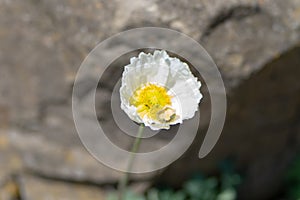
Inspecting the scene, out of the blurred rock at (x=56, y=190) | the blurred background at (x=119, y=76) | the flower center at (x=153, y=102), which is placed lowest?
the flower center at (x=153, y=102)

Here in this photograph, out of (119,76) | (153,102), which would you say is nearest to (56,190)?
(119,76)

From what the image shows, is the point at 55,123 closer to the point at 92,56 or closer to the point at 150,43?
the point at 92,56

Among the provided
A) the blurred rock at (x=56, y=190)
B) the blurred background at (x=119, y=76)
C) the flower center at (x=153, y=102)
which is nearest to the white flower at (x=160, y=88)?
the flower center at (x=153, y=102)

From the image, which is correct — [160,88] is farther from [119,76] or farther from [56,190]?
[56,190]

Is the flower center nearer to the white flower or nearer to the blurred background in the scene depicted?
the white flower

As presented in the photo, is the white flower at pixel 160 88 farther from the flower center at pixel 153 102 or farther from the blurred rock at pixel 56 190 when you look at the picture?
the blurred rock at pixel 56 190

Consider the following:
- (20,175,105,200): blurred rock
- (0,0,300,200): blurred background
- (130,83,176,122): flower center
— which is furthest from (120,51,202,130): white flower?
(20,175,105,200): blurred rock

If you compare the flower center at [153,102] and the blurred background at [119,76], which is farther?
the blurred background at [119,76]
